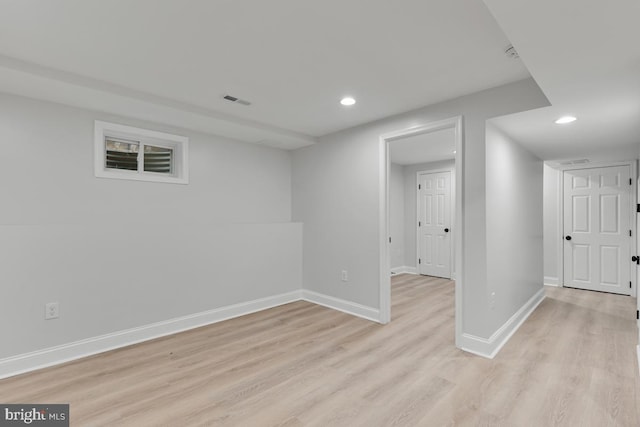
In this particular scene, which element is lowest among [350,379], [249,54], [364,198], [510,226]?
[350,379]

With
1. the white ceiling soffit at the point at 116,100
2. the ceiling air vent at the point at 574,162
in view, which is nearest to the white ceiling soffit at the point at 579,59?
the ceiling air vent at the point at 574,162

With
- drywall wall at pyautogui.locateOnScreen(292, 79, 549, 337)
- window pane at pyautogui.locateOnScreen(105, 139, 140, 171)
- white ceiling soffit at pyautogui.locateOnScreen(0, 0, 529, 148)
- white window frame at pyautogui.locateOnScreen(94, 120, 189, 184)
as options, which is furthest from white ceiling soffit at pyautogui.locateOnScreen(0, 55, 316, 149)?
drywall wall at pyautogui.locateOnScreen(292, 79, 549, 337)

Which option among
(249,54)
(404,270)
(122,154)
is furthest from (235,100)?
(404,270)

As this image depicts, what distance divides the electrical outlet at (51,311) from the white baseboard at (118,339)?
0.26 meters

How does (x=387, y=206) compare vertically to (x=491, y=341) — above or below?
above

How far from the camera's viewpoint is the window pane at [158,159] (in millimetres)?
3473

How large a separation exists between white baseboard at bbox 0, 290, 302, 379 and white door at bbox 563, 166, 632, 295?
501 centimetres

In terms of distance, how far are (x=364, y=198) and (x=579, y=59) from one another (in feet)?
7.66

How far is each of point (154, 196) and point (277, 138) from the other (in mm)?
1621

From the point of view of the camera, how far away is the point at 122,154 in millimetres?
3289

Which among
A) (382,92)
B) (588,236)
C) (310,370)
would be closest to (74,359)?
(310,370)

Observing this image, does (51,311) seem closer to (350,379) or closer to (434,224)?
(350,379)

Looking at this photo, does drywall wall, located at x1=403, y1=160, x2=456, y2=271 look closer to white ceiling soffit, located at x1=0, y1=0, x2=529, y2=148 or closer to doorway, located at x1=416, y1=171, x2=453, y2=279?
doorway, located at x1=416, y1=171, x2=453, y2=279

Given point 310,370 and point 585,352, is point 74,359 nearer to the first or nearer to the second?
point 310,370
